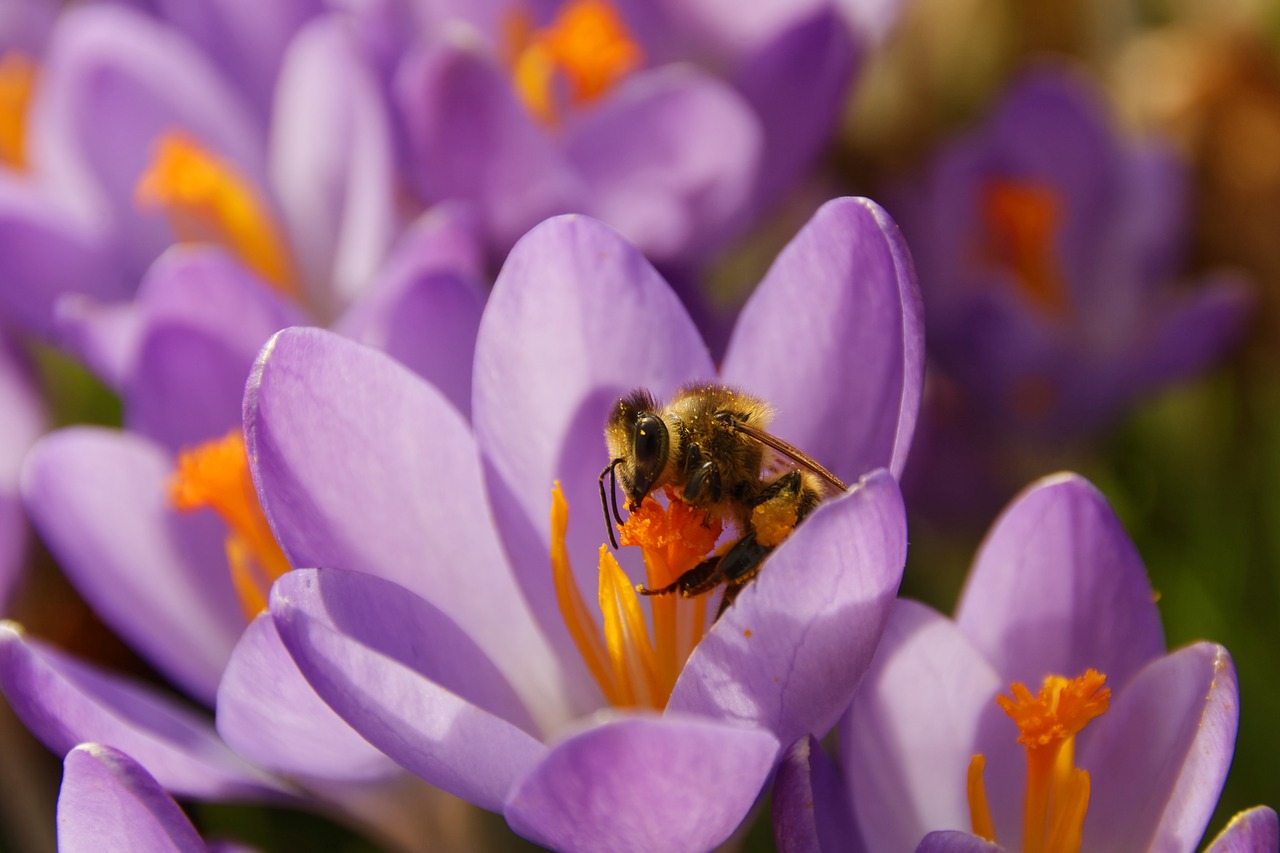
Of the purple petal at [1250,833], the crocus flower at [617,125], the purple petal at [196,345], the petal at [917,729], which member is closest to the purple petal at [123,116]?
the crocus flower at [617,125]

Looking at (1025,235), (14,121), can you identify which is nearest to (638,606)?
(1025,235)

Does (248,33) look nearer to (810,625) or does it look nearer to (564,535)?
(564,535)

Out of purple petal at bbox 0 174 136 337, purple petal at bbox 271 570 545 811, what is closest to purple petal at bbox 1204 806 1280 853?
purple petal at bbox 271 570 545 811

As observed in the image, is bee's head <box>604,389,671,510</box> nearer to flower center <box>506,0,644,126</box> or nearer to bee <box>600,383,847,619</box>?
bee <box>600,383,847,619</box>

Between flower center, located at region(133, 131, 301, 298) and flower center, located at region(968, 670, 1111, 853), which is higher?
flower center, located at region(133, 131, 301, 298)

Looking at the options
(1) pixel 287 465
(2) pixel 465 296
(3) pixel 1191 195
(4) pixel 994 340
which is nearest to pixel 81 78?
(2) pixel 465 296

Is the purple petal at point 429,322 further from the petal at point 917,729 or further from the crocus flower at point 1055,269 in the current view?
the crocus flower at point 1055,269

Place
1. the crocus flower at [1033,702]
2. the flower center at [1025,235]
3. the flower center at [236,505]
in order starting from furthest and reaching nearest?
the flower center at [1025,235] → the flower center at [236,505] → the crocus flower at [1033,702]

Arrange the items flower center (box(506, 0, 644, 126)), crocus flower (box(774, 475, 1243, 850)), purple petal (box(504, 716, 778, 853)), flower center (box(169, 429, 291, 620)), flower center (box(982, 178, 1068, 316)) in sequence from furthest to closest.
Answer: flower center (box(982, 178, 1068, 316)) → flower center (box(506, 0, 644, 126)) → flower center (box(169, 429, 291, 620)) → crocus flower (box(774, 475, 1243, 850)) → purple petal (box(504, 716, 778, 853))
